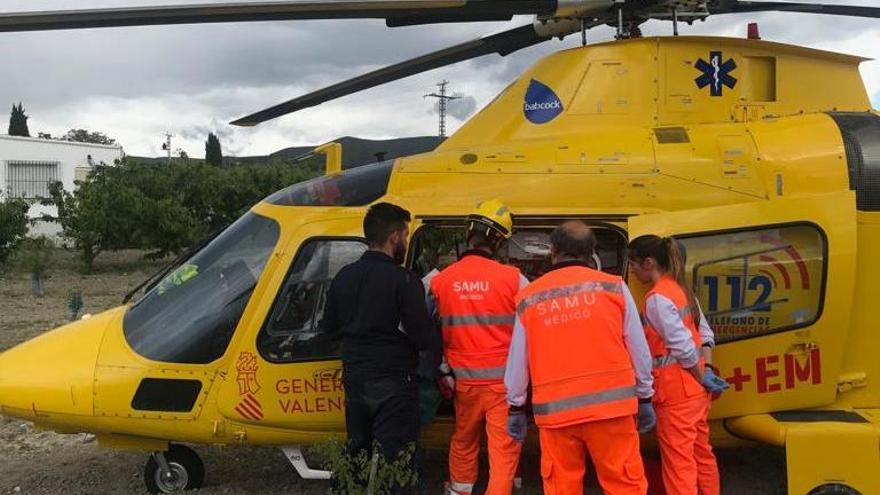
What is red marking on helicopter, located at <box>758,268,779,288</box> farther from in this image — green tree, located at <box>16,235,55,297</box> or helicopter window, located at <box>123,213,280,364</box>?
green tree, located at <box>16,235,55,297</box>

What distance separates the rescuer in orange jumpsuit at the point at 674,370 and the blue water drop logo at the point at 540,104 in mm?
1447

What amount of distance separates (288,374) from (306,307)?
1.38 feet

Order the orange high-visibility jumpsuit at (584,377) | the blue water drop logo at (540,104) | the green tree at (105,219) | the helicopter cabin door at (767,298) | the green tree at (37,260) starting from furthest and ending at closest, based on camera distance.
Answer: the green tree at (105,219) < the green tree at (37,260) < the blue water drop logo at (540,104) < the helicopter cabin door at (767,298) < the orange high-visibility jumpsuit at (584,377)

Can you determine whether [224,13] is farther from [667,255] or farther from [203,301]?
[667,255]

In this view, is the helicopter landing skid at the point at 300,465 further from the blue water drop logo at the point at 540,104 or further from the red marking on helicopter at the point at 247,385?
the blue water drop logo at the point at 540,104

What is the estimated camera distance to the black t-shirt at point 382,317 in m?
3.74

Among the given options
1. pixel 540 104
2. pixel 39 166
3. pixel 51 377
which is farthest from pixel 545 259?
pixel 39 166

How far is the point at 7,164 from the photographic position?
39.6 m

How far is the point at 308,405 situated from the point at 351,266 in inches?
42.7

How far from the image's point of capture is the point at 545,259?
16.6 feet

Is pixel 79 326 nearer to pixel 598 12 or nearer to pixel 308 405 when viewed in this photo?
pixel 308 405

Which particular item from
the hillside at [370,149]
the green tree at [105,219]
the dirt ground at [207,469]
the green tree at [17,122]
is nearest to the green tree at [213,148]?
the green tree at [17,122]

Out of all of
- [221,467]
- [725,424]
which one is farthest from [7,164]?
[725,424]

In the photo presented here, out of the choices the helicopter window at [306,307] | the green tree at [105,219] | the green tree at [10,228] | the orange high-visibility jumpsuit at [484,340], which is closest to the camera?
the orange high-visibility jumpsuit at [484,340]
